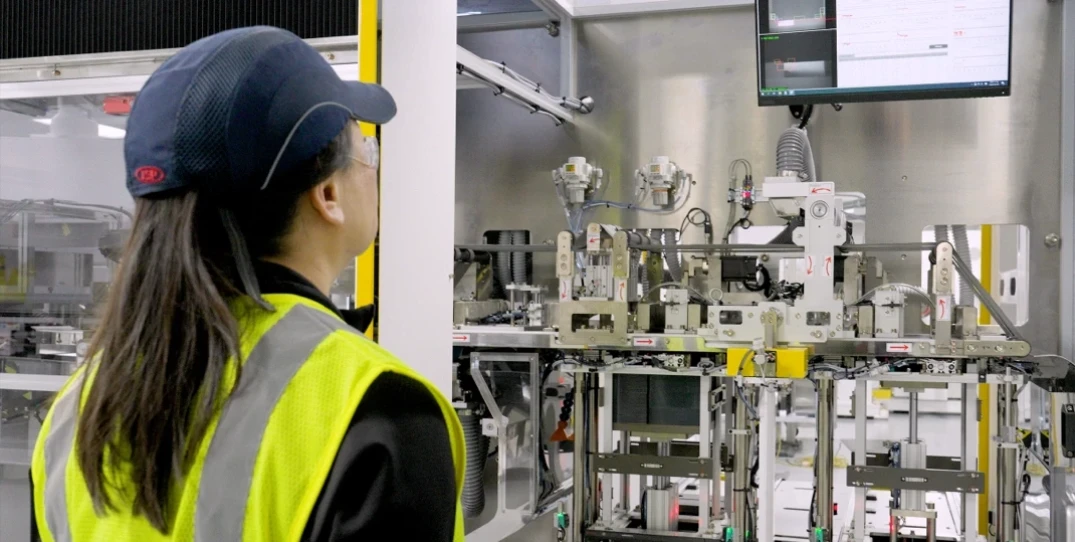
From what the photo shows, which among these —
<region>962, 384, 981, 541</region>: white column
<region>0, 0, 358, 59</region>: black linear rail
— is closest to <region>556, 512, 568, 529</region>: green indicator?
<region>962, 384, 981, 541</region>: white column

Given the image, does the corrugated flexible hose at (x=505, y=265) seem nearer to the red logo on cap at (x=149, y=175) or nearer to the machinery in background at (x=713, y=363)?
the machinery in background at (x=713, y=363)

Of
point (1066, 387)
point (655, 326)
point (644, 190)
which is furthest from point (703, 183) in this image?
point (1066, 387)

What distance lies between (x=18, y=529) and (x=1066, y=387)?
3765 millimetres

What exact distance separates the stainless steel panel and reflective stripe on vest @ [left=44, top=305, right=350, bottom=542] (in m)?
4.46

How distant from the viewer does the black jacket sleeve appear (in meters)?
0.74

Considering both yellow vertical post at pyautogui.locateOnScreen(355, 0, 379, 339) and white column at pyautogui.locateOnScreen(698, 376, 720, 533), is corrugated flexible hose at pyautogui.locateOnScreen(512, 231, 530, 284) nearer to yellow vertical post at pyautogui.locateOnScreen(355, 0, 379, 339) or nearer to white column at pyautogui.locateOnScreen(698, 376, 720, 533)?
white column at pyautogui.locateOnScreen(698, 376, 720, 533)

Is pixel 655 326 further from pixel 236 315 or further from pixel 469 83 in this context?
pixel 236 315

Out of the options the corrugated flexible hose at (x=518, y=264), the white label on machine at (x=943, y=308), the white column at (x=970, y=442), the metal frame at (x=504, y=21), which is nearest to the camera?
the white label on machine at (x=943, y=308)

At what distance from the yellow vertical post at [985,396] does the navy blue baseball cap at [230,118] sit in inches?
158

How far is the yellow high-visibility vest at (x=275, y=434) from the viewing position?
0.75 meters

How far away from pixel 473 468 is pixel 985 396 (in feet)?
7.85

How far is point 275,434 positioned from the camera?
29.9 inches

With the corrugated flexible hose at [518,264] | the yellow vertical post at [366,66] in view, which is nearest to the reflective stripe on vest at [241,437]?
the yellow vertical post at [366,66]

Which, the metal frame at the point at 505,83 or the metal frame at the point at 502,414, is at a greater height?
the metal frame at the point at 505,83
